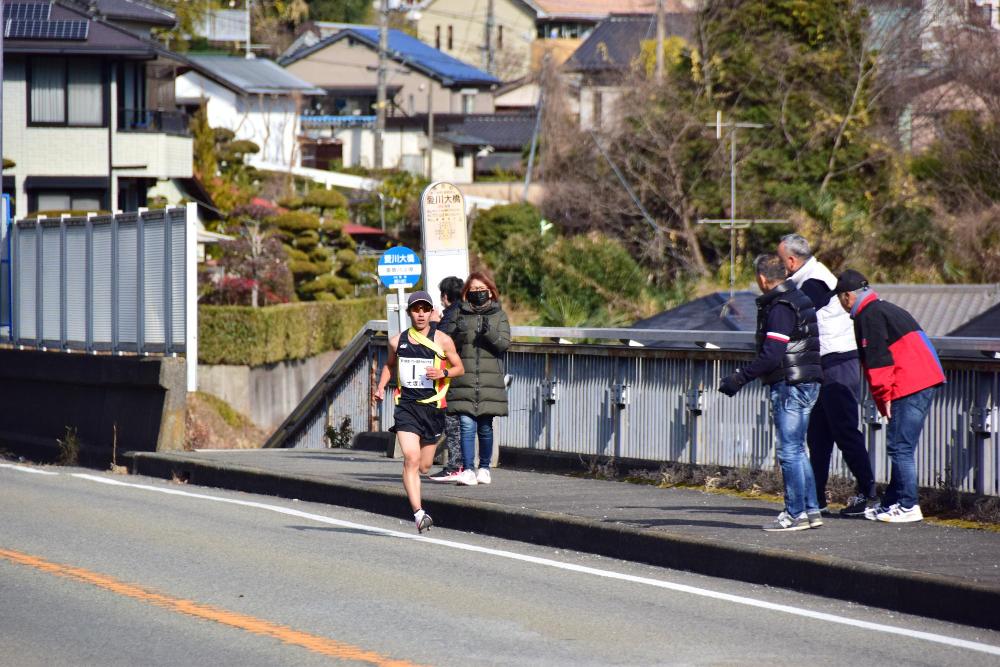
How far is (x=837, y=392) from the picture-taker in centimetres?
1007

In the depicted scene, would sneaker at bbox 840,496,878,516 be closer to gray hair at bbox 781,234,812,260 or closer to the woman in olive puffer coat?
gray hair at bbox 781,234,812,260

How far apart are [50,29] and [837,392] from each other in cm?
3209

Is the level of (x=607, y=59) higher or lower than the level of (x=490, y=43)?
lower

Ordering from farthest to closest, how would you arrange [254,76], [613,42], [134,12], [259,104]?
1. [613,42]
2. [254,76]
3. [259,104]
4. [134,12]

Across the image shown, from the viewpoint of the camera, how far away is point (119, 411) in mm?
17328

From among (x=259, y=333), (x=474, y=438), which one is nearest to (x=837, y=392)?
(x=474, y=438)

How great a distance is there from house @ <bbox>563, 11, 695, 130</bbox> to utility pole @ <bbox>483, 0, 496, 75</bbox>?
16.5 metres

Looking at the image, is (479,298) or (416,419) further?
(479,298)

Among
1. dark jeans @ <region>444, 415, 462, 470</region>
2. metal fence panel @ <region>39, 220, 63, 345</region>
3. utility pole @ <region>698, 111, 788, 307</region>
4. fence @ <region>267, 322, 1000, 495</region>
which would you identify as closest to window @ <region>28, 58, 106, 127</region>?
utility pole @ <region>698, 111, 788, 307</region>

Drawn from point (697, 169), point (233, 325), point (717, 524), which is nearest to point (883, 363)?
point (717, 524)

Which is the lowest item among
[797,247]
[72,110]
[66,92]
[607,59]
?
[797,247]

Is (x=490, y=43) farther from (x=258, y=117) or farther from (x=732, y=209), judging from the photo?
(x=732, y=209)

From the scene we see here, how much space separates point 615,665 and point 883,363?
377 centimetres

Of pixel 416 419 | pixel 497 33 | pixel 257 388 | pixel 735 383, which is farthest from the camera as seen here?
pixel 497 33
